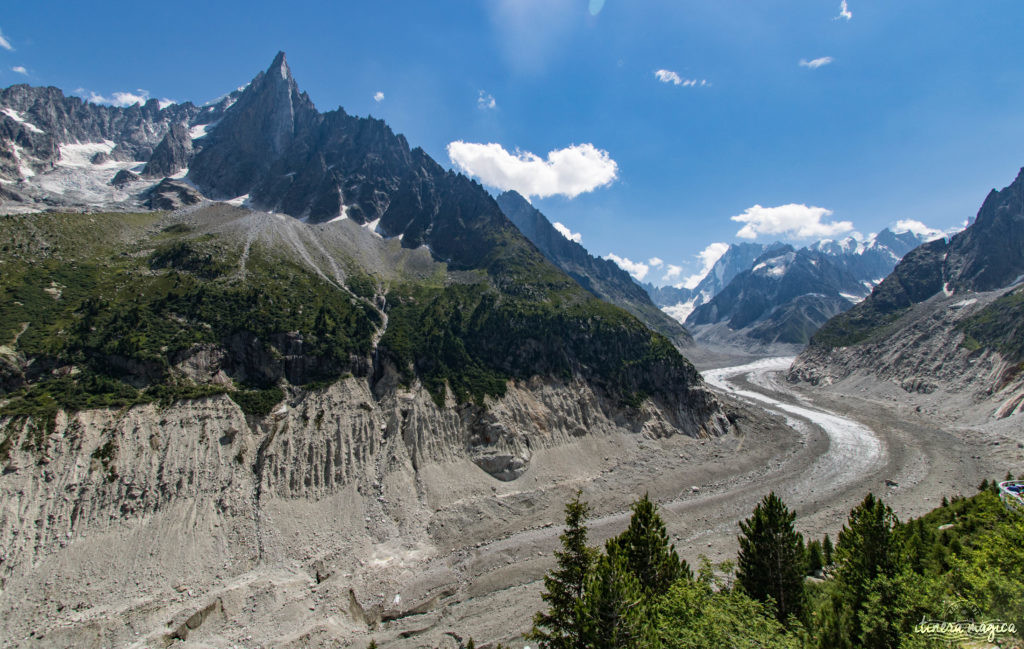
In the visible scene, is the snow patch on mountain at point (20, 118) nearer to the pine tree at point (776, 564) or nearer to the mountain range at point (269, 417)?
the mountain range at point (269, 417)

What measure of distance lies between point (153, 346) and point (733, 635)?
229 ft

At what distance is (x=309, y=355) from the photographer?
68500 millimetres

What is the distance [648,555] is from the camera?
3005cm

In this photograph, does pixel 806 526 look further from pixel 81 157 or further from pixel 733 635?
pixel 81 157

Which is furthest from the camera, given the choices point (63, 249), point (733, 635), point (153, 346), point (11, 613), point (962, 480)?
point (63, 249)

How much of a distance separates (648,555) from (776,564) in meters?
8.67

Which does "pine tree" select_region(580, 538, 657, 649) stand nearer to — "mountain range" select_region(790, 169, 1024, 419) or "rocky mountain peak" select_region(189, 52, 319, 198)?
"mountain range" select_region(790, 169, 1024, 419)

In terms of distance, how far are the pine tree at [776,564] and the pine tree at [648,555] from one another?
15.0ft

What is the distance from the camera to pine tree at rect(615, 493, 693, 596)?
97.7 ft

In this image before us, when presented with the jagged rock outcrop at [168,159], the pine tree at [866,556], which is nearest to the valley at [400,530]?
the pine tree at [866,556]

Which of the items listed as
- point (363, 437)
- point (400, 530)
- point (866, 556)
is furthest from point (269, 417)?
point (866, 556)

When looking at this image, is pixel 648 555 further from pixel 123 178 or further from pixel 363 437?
pixel 123 178

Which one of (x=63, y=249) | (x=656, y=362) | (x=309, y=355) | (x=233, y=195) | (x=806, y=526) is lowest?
(x=806, y=526)

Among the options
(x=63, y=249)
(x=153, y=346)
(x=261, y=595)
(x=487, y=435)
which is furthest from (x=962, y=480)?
(x=63, y=249)
